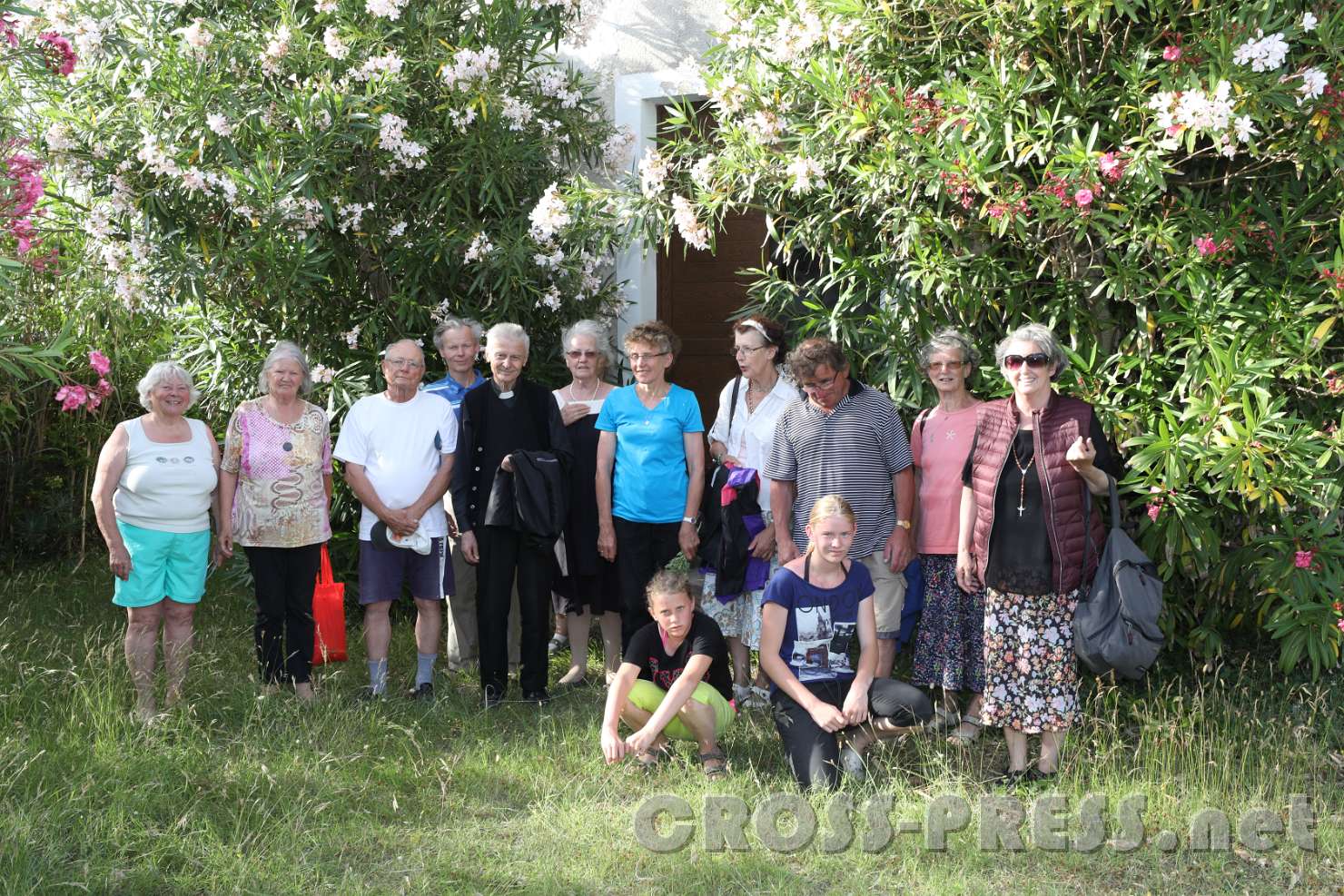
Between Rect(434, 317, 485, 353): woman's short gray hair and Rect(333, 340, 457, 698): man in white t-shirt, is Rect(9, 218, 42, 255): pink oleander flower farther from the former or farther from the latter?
Rect(434, 317, 485, 353): woman's short gray hair

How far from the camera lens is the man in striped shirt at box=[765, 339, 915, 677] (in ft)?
17.0

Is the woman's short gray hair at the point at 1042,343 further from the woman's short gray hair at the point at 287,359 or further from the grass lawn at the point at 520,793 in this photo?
the woman's short gray hair at the point at 287,359

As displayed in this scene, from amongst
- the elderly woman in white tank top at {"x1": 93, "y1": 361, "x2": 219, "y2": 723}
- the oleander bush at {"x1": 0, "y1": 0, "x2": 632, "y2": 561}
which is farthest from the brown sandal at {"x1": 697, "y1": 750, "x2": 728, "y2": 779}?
the oleander bush at {"x1": 0, "y1": 0, "x2": 632, "y2": 561}

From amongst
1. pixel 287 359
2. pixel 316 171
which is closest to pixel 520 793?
pixel 287 359

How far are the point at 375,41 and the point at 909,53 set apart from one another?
2.92 meters

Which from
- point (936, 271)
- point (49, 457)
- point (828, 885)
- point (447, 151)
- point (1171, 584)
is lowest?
point (828, 885)

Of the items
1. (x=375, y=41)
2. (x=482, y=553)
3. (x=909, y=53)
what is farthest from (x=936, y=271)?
(x=375, y=41)

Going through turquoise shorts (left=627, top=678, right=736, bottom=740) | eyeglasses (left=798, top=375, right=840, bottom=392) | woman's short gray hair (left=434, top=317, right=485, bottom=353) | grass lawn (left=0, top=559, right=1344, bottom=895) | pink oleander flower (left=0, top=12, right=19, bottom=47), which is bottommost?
grass lawn (left=0, top=559, right=1344, bottom=895)

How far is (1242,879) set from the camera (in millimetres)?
3893

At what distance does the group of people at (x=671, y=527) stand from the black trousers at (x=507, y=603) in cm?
1

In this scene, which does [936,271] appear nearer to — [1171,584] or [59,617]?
[1171,584]

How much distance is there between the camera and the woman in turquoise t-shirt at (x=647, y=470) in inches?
221

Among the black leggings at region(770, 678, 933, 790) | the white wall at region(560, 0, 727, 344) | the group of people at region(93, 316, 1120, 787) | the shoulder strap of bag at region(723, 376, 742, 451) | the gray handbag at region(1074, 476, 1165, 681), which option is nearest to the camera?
the gray handbag at region(1074, 476, 1165, 681)

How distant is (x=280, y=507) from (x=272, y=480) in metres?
0.12
